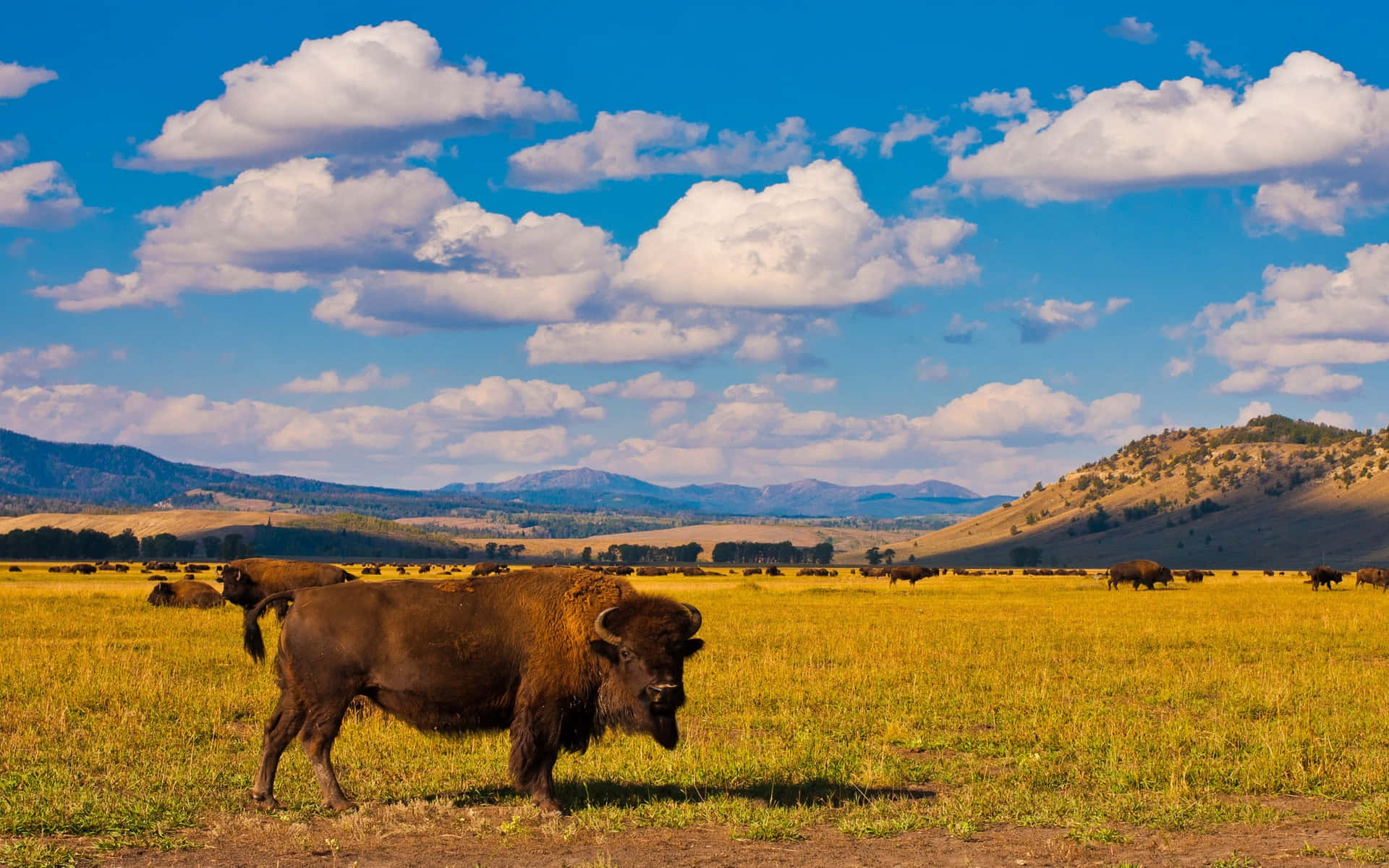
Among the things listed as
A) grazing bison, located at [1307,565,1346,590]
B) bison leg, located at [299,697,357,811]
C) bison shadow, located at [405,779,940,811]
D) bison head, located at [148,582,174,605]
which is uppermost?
grazing bison, located at [1307,565,1346,590]

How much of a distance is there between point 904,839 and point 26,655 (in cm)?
2040

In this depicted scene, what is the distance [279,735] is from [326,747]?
53 centimetres

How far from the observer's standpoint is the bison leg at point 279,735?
12.1 metres

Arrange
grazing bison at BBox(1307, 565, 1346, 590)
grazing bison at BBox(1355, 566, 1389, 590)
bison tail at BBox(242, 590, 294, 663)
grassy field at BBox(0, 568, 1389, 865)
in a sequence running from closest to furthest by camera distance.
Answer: grassy field at BBox(0, 568, 1389, 865) → bison tail at BBox(242, 590, 294, 663) → grazing bison at BBox(1307, 565, 1346, 590) → grazing bison at BBox(1355, 566, 1389, 590)

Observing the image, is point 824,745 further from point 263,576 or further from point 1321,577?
point 1321,577

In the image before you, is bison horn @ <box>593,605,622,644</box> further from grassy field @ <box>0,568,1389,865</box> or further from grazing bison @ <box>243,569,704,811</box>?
grassy field @ <box>0,568,1389,865</box>

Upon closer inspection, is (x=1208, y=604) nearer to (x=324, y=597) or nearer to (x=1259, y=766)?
(x=1259, y=766)

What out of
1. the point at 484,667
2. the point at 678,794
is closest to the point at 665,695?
the point at 678,794

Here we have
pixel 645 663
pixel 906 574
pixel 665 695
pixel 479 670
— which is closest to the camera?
pixel 665 695

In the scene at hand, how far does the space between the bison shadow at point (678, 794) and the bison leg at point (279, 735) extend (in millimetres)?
1215

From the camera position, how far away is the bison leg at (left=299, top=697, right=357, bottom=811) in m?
11.9

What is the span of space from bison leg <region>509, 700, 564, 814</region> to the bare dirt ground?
0.33 metres

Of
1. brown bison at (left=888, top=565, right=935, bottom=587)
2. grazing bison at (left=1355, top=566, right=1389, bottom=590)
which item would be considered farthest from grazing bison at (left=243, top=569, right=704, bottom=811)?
brown bison at (left=888, top=565, right=935, bottom=587)

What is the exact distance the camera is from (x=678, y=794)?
1289 cm
